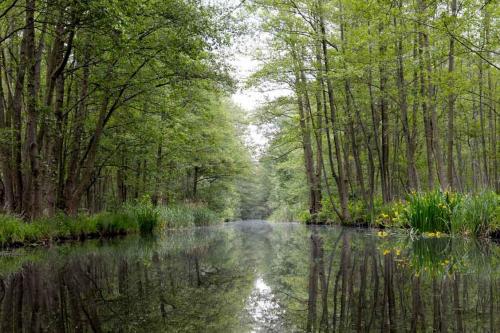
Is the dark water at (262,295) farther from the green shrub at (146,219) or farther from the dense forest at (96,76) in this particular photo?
the green shrub at (146,219)

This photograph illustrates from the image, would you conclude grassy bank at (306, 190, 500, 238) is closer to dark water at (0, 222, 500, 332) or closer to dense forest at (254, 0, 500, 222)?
dense forest at (254, 0, 500, 222)

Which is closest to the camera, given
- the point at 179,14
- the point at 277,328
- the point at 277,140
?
the point at 277,328

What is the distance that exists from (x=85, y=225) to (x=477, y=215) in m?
8.75

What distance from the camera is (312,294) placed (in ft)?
9.80

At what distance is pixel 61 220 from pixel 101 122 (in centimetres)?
260

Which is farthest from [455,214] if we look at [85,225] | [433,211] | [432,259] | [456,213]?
[85,225]

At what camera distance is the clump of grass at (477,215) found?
710 cm

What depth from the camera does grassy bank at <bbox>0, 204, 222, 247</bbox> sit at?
7.72m

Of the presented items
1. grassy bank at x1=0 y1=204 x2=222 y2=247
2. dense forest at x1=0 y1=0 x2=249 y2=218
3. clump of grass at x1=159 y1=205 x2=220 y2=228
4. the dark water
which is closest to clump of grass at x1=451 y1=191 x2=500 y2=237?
the dark water

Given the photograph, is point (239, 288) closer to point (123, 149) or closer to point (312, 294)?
point (312, 294)

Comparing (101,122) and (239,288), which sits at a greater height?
(101,122)

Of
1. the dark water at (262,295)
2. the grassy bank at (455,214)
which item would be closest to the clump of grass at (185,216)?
the grassy bank at (455,214)

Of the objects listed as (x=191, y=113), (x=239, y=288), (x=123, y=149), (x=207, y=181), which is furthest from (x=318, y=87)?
(x=207, y=181)

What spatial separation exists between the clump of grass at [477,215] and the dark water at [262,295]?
2324mm
